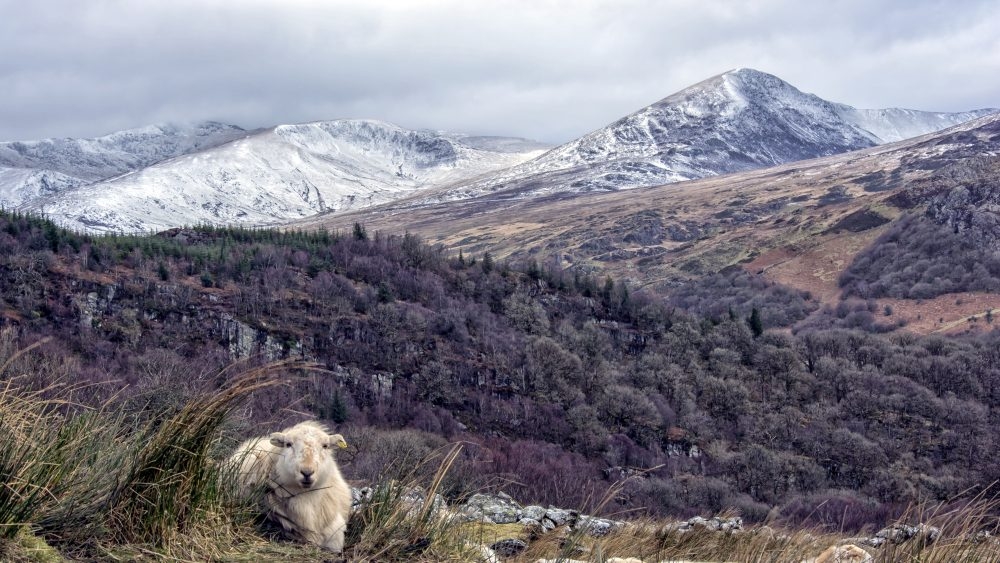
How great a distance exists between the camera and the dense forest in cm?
4347

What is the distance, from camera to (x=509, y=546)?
705 cm

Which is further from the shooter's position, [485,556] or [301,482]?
[301,482]

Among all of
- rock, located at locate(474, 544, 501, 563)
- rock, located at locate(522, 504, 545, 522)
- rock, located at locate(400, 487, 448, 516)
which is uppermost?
rock, located at locate(400, 487, 448, 516)

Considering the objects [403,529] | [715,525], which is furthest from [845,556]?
[715,525]

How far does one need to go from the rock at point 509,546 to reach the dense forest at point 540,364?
22192 mm

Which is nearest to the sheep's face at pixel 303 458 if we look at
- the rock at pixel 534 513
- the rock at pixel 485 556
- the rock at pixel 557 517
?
the rock at pixel 485 556

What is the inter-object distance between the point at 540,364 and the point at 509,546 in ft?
183

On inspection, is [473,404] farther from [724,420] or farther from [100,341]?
[100,341]

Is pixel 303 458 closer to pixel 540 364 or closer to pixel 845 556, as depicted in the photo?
pixel 845 556

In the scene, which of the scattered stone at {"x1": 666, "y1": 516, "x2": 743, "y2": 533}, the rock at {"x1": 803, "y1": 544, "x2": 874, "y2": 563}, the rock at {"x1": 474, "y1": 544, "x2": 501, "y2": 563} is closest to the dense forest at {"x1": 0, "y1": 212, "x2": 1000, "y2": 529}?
the scattered stone at {"x1": 666, "y1": 516, "x2": 743, "y2": 533}

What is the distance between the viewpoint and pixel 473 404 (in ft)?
189

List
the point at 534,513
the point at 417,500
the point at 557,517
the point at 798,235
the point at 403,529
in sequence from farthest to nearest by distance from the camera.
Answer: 1. the point at 798,235
2. the point at 534,513
3. the point at 557,517
4. the point at 417,500
5. the point at 403,529

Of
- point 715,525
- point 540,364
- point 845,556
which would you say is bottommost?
point 540,364

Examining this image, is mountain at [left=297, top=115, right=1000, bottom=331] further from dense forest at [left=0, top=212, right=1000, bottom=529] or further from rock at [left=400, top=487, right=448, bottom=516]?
rock at [left=400, top=487, right=448, bottom=516]
